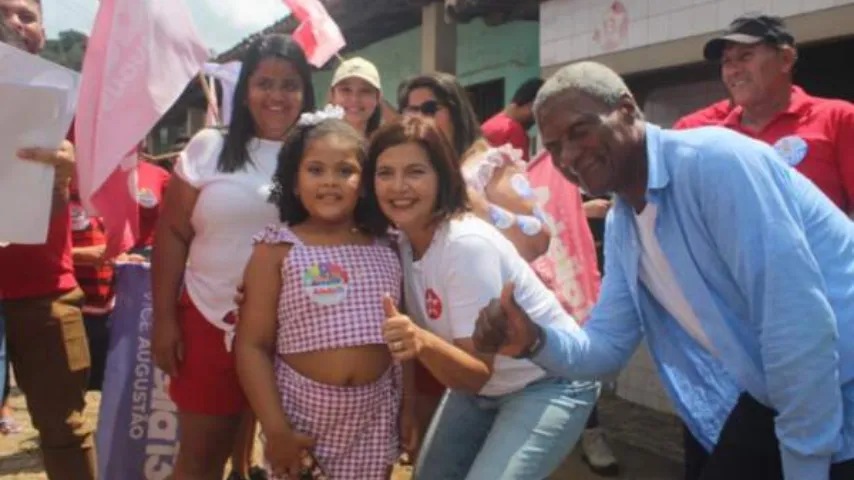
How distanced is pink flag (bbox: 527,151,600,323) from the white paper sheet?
1.80 meters

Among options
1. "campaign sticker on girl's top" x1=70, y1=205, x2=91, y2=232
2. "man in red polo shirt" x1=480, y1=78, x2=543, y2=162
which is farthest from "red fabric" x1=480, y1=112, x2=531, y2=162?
"campaign sticker on girl's top" x1=70, y1=205, x2=91, y2=232

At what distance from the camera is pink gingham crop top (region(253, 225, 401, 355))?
107 inches

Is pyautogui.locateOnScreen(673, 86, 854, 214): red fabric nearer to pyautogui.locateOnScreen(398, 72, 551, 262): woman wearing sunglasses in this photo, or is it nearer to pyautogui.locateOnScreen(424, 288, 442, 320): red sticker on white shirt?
pyautogui.locateOnScreen(398, 72, 551, 262): woman wearing sunglasses

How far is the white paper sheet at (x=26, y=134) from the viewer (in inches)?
114

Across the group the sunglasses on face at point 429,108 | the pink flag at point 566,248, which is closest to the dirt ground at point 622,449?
the pink flag at point 566,248

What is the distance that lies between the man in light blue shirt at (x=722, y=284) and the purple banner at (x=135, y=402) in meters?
1.98

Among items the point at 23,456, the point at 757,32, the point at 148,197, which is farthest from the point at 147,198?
the point at 757,32

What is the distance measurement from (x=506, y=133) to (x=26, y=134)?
2.81m

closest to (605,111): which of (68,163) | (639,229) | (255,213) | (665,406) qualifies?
(639,229)

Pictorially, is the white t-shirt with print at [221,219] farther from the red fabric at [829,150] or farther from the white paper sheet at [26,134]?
the red fabric at [829,150]

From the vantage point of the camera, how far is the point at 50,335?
134 inches

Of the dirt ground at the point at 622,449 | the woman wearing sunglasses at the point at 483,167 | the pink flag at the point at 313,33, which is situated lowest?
the dirt ground at the point at 622,449

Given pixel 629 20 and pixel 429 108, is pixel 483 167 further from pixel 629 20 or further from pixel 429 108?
pixel 629 20

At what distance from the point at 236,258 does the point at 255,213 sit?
0.17 metres
